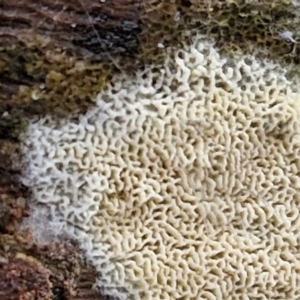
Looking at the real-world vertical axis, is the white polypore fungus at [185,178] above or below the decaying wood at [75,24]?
below

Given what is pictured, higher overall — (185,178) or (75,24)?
(75,24)

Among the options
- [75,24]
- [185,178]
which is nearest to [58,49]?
[75,24]

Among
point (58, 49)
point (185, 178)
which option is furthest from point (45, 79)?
point (185, 178)

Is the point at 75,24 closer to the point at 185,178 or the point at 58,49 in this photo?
the point at 58,49

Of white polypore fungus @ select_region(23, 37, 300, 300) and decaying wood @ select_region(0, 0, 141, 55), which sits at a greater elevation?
decaying wood @ select_region(0, 0, 141, 55)

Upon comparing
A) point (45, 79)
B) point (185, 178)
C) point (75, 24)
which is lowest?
point (185, 178)

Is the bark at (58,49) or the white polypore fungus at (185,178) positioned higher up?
the bark at (58,49)

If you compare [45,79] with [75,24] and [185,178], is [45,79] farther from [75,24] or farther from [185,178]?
[185,178]

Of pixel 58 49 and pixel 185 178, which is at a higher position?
pixel 58 49

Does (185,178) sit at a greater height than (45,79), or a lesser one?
lesser
